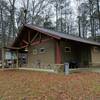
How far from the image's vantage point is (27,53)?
25.0 meters

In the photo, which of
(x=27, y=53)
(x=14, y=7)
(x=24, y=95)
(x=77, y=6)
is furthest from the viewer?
(x=77, y=6)

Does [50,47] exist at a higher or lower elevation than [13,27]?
lower

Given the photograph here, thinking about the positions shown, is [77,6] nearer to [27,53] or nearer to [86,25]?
[86,25]

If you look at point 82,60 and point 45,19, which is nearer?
point 82,60

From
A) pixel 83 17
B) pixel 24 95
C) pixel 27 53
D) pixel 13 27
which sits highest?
pixel 83 17

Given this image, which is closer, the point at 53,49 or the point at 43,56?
the point at 53,49

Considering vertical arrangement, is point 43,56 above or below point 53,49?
below

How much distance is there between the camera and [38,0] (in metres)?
39.6

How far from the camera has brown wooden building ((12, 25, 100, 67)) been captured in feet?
68.0

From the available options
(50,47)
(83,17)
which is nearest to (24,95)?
(50,47)

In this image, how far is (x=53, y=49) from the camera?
20609 millimetres

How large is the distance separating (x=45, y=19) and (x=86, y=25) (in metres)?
8.87

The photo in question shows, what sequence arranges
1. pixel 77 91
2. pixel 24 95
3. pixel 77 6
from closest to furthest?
pixel 24 95 → pixel 77 91 → pixel 77 6

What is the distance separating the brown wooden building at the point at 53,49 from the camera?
20.7 meters
